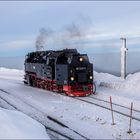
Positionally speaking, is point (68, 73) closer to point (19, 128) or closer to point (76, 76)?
point (76, 76)

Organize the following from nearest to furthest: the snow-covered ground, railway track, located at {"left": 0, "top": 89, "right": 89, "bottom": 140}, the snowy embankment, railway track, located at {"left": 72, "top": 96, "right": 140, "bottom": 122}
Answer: the snowy embankment, railway track, located at {"left": 0, "top": 89, "right": 89, "bottom": 140}, the snow-covered ground, railway track, located at {"left": 72, "top": 96, "right": 140, "bottom": 122}

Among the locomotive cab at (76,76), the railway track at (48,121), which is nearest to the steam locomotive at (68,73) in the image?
the locomotive cab at (76,76)

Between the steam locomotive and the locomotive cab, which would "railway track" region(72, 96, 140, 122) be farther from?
the steam locomotive

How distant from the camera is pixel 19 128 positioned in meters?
15.3

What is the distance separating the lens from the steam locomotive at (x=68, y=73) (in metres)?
27.4

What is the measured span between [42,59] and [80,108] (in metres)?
11.5

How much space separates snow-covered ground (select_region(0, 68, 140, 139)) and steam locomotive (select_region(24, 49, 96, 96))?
28.6 inches

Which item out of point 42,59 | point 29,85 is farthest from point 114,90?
point 29,85

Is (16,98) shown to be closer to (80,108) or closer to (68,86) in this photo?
(68,86)

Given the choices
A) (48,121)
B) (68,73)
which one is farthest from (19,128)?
(68,73)

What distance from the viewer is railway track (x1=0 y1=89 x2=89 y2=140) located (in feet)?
51.7

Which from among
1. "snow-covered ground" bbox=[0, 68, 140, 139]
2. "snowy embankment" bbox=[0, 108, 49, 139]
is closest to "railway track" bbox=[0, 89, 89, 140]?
"snow-covered ground" bbox=[0, 68, 140, 139]

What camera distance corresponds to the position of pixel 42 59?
32.8 metres

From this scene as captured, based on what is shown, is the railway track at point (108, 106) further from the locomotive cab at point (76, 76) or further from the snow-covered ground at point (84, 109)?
the locomotive cab at point (76, 76)
